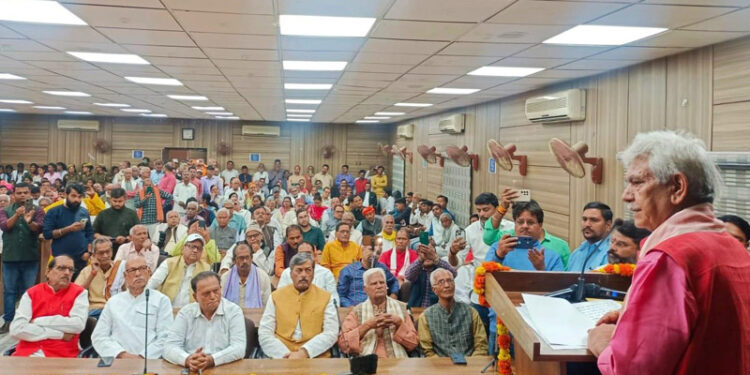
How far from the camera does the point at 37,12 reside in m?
3.50

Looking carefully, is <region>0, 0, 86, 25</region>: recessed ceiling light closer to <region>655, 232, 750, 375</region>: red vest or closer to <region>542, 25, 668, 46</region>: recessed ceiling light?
<region>542, 25, 668, 46</region>: recessed ceiling light

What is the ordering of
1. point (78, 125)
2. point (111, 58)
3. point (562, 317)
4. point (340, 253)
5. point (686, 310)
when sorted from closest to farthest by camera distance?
point (686, 310), point (562, 317), point (111, 58), point (340, 253), point (78, 125)

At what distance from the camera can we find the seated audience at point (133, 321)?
3469 millimetres

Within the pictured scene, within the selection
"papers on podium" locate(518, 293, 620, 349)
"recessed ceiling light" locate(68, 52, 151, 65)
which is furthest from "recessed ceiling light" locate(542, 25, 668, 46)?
"recessed ceiling light" locate(68, 52, 151, 65)

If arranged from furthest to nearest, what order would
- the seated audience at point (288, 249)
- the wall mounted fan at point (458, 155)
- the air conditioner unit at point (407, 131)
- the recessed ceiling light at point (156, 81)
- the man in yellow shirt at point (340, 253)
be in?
1. the air conditioner unit at point (407, 131)
2. the wall mounted fan at point (458, 155)
3. the recessed ceiling light at point (156, 81)
4. the man in yellow shirt at point (340, 253)
5. the seated audience at point (288, 249)

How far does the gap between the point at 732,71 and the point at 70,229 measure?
244 inches

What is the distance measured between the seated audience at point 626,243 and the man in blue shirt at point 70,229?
5249 mm

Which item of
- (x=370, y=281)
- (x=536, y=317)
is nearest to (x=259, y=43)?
(x=370, y=281)

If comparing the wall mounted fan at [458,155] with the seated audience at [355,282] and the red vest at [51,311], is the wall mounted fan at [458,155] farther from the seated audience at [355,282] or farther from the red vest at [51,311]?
the red vest at [51,311]

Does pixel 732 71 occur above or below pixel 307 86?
below

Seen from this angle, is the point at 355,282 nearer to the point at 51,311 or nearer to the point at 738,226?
the point at 51,311

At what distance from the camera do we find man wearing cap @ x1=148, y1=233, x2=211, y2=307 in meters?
4.50

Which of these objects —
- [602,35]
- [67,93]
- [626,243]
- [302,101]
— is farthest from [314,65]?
[67,93]

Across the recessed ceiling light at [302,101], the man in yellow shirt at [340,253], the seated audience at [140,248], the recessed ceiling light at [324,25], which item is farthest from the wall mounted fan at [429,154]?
the recessed ceiling light at [324,25]
